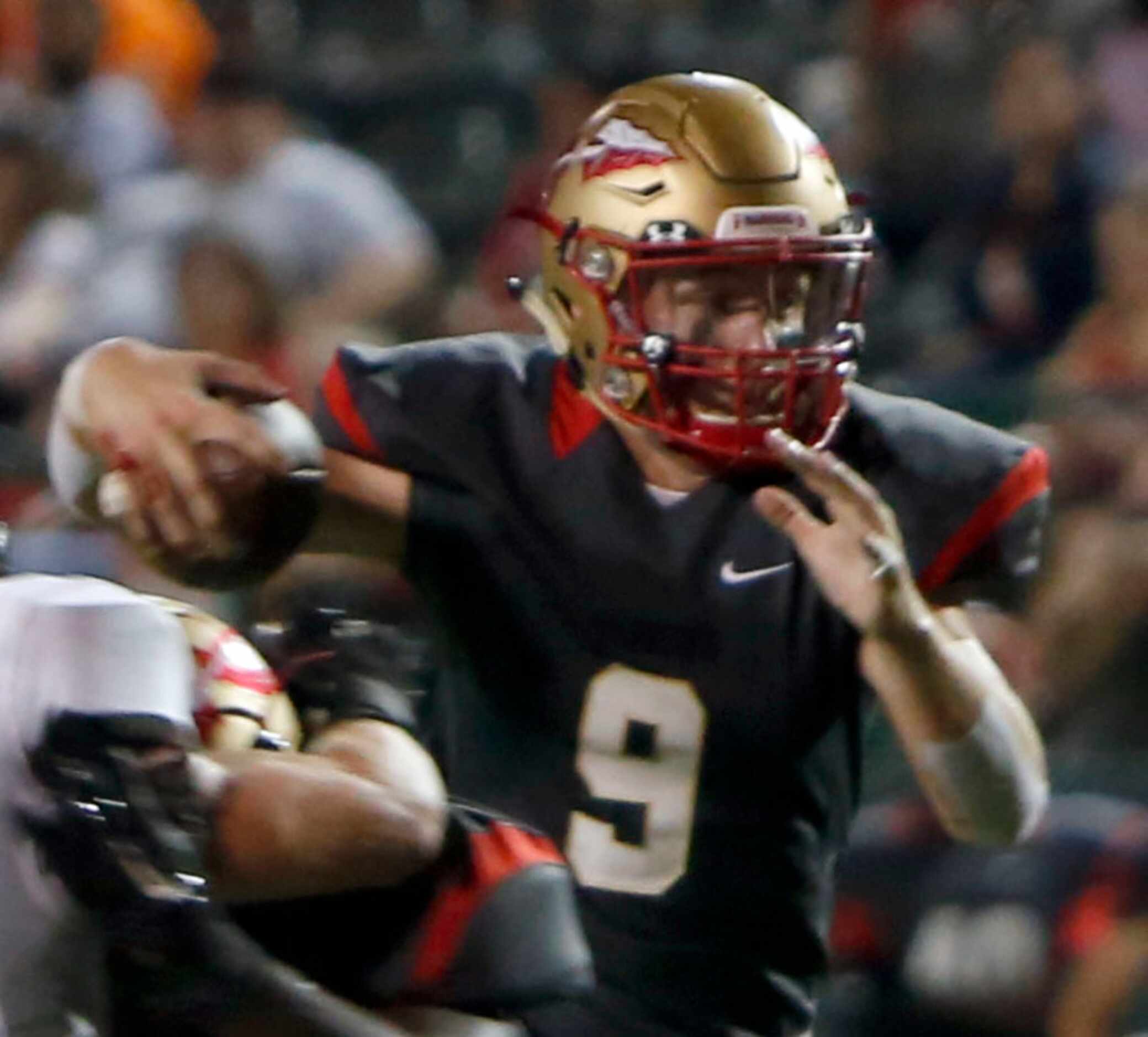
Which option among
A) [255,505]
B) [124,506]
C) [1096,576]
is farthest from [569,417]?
[1096,576]

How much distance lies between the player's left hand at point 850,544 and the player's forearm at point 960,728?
0.08ft

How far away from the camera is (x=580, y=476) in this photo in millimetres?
2580

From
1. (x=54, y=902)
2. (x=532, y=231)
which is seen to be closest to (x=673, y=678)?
(x=54, y=902)

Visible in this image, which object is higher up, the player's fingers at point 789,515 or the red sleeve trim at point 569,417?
the player's fingers at point 789,515

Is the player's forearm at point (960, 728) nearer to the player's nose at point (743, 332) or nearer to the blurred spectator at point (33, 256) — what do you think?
the player's nose at point (743, 332)

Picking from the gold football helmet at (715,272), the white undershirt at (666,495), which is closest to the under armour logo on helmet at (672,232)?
the gold football helmet at (715,272)

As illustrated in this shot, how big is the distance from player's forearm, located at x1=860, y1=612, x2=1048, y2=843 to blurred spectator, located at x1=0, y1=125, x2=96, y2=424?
10.1ft

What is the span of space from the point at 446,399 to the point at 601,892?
491 mm

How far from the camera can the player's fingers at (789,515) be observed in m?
2.34

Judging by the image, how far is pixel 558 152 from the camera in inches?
158

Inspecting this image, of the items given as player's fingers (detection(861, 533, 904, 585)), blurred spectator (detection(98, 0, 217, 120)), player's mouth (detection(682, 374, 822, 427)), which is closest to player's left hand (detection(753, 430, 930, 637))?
player's fingers (detection(861, 533, 904, 585))

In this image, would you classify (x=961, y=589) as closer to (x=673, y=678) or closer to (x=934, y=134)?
(x=673, y=678)

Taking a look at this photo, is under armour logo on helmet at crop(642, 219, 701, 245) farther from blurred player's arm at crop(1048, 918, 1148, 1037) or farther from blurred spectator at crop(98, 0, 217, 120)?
blurred spectator at crop(98, 0, 217, 120)

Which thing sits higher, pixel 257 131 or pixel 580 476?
pixel 580 476
